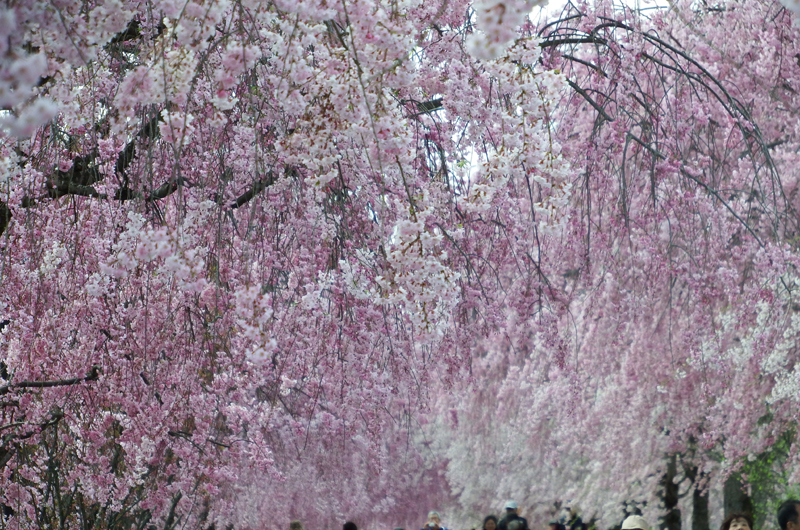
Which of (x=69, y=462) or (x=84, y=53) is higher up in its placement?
(x=84, y=53)

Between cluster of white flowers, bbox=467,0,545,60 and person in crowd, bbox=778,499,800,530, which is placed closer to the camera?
cluster of white flowers, bbox=467,0,545,60

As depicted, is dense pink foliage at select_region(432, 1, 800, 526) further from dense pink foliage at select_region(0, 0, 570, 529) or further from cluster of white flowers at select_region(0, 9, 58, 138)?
cluster of white flowers at select_region(0, 9, 58, 138)

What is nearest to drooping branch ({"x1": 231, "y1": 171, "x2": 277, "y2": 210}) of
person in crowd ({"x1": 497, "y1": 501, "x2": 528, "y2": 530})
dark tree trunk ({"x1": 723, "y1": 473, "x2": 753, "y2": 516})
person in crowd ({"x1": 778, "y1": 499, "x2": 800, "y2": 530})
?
person in crowd ({"x1": 778, "y1": 499, "x2": 800, "y2": 530})

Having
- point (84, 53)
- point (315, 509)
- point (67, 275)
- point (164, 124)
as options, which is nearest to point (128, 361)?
point (67, 275)

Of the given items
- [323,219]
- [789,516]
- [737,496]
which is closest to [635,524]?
[789,516]

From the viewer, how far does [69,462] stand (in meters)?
6.01

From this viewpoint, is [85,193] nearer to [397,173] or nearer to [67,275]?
[67,275]

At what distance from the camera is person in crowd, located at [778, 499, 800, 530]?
13.9 feet

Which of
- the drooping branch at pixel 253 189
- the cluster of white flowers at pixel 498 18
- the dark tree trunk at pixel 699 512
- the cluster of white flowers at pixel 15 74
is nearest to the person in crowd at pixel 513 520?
the drooping branch at pixel 253 189

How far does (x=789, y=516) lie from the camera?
14.0 ft

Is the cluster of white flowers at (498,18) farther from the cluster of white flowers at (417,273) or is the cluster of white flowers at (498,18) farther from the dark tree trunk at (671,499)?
the dark tree trunk at (671,499)

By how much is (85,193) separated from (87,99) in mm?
694

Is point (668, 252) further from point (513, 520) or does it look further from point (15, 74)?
point (15, 74)

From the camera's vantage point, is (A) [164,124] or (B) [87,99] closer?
(A) [164,124]
